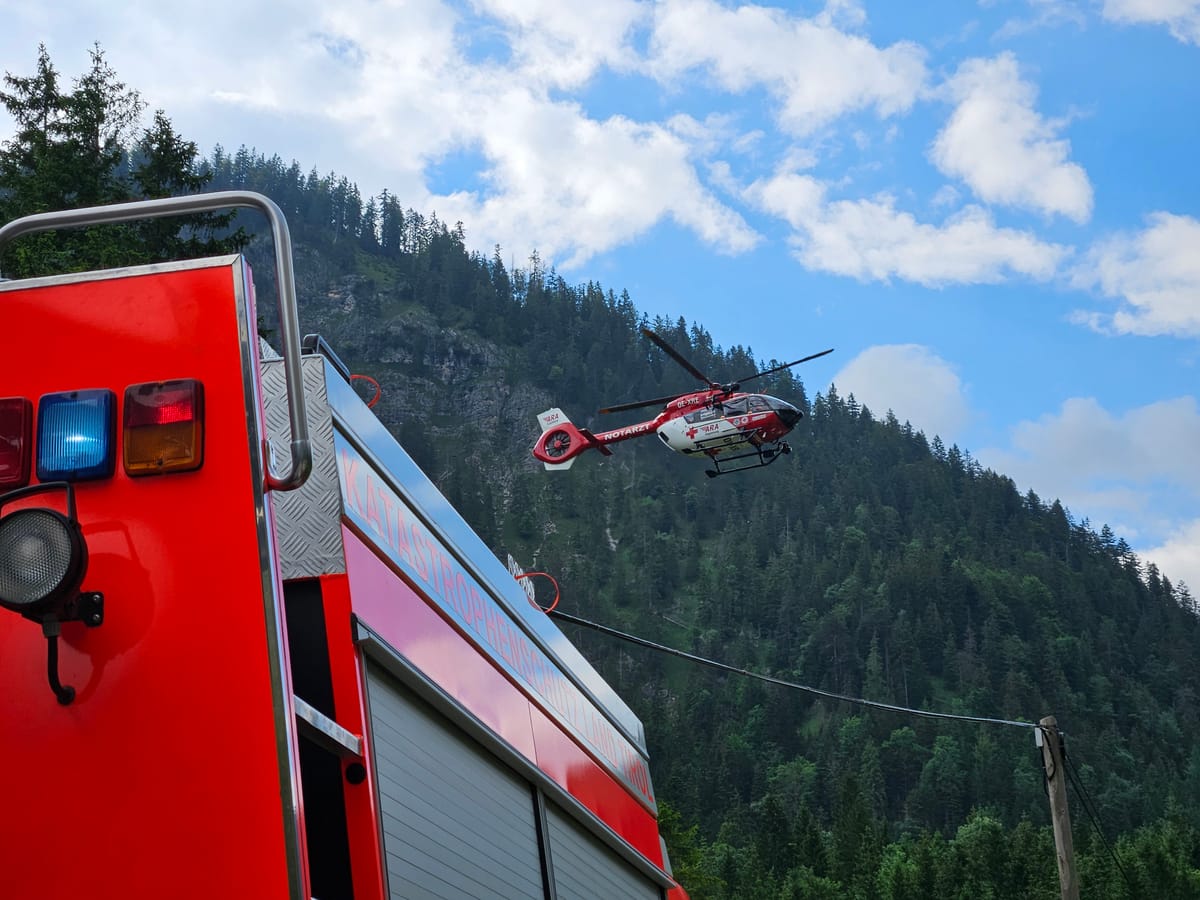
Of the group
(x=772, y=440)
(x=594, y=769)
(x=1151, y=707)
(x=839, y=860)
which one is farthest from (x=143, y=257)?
(x=1151, y=707)

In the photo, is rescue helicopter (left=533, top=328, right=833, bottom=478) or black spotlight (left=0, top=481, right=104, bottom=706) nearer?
black spotlight (left=0, top=481, right=104, bottom=706)

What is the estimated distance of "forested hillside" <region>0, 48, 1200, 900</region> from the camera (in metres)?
92.5

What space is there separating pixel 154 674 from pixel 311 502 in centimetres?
106

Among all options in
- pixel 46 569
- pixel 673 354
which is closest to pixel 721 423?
pixel 673 354

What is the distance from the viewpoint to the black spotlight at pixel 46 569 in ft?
7.36

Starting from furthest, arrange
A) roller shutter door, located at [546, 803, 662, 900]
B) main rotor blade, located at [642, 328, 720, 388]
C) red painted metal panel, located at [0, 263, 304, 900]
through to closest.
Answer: main rotor blade, located at [642, 328, 720, 388]
roller shutter door, located at [546, 803, 662, 900]
red painted metal panel, located at [0, 263, 304, 900]

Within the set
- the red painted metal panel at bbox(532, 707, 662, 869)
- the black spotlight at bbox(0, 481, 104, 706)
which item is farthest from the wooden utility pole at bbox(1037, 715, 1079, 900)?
the black spotlight at bbox(0, 481, 104, 706)

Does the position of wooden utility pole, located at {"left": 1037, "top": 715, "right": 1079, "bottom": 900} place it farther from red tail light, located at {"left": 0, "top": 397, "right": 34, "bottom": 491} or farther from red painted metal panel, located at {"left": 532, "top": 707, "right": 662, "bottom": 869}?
red tail light, located at {"left": 0, "top": 397, "right": 34, "bottom": 491}

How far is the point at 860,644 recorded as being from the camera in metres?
154

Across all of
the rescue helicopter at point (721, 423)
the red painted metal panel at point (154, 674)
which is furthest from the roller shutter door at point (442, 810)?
the rescue helicopter at point (721, 423)

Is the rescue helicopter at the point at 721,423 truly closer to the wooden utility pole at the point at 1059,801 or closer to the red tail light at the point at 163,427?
the wooden utility pole at the point at 1059,801

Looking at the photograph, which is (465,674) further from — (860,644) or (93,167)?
(860,644)

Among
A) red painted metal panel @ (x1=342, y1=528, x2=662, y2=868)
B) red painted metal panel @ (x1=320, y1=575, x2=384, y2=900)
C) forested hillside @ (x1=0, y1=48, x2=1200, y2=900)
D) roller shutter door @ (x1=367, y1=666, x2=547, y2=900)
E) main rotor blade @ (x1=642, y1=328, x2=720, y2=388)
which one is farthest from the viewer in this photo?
forested hillside @ (x1=0, y1=48, x2=1200, y2=900)

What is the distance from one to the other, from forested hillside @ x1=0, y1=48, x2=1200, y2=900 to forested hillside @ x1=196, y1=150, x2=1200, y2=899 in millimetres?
321
